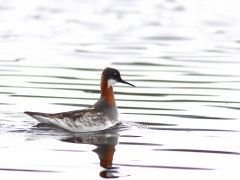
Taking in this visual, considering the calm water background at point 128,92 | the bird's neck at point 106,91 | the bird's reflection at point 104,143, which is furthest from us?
the bird's neck at point 106,91

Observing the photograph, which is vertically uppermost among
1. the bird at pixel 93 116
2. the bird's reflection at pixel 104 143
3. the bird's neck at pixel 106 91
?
the bird's neck at pixel 106 91

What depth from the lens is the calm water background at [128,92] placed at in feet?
38.5

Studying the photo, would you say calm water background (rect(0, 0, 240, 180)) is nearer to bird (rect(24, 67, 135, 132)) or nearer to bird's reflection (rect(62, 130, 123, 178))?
bird's reflection (rect(62, 130, 123, 178))

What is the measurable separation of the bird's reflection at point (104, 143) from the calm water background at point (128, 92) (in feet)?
0.06

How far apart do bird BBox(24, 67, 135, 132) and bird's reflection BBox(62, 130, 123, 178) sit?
19cm

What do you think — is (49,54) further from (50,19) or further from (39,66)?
(50,19)

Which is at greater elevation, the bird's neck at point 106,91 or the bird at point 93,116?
the bird's neck at point 106,91

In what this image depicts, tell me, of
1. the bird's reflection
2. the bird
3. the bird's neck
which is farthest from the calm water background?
the bird's neck

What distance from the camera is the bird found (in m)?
14.1

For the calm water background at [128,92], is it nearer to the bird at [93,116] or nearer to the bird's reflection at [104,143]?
the bird's reflection at [104,143]

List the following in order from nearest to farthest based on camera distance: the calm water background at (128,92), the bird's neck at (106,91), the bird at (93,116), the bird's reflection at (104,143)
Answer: the bird's reflection at (104,143)
the calm water background at (128,92)
the bird at (93,116)
the bird's neck at (106,91)

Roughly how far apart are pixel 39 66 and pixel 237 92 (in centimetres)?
580

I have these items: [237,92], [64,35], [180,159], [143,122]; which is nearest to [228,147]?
[180,159]

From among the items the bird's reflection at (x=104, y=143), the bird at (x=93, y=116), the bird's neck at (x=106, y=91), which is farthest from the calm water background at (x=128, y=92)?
the bird's neck at (x=106, y=91)
